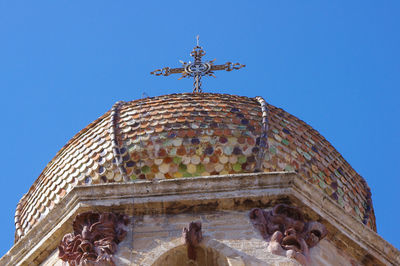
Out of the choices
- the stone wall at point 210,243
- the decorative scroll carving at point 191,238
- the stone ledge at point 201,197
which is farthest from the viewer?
the stone ledge at point 201,197

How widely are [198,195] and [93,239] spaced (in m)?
1.29

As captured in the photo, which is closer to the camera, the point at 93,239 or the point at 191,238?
the point at 191,238

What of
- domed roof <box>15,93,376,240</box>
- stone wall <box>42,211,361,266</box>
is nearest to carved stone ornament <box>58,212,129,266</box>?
stone wall <box>42,211,361,266</box>

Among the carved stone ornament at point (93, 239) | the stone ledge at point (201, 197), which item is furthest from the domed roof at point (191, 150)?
the carved stone ornament at point (93, 239)

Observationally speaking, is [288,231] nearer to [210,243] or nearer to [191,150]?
[210,243]

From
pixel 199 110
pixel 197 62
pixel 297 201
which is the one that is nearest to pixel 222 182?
pixel 297 201

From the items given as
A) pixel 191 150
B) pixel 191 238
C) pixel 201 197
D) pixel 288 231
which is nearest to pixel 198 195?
pixel 201 197

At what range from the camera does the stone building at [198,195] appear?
1541 cm

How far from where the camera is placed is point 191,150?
55.8 ft

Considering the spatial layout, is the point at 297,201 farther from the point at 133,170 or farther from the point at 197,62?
the point at 197,62

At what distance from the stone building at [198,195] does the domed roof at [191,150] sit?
0.02m

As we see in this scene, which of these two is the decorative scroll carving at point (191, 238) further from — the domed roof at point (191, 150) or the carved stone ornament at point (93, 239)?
the domed roof at point (191, 150)

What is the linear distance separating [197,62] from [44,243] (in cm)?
553

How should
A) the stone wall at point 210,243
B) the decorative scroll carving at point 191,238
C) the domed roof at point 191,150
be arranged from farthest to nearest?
the domed roof at point 191,150 → the decorative scroll carving at point 191,238 → the stone wall at point 210,243
